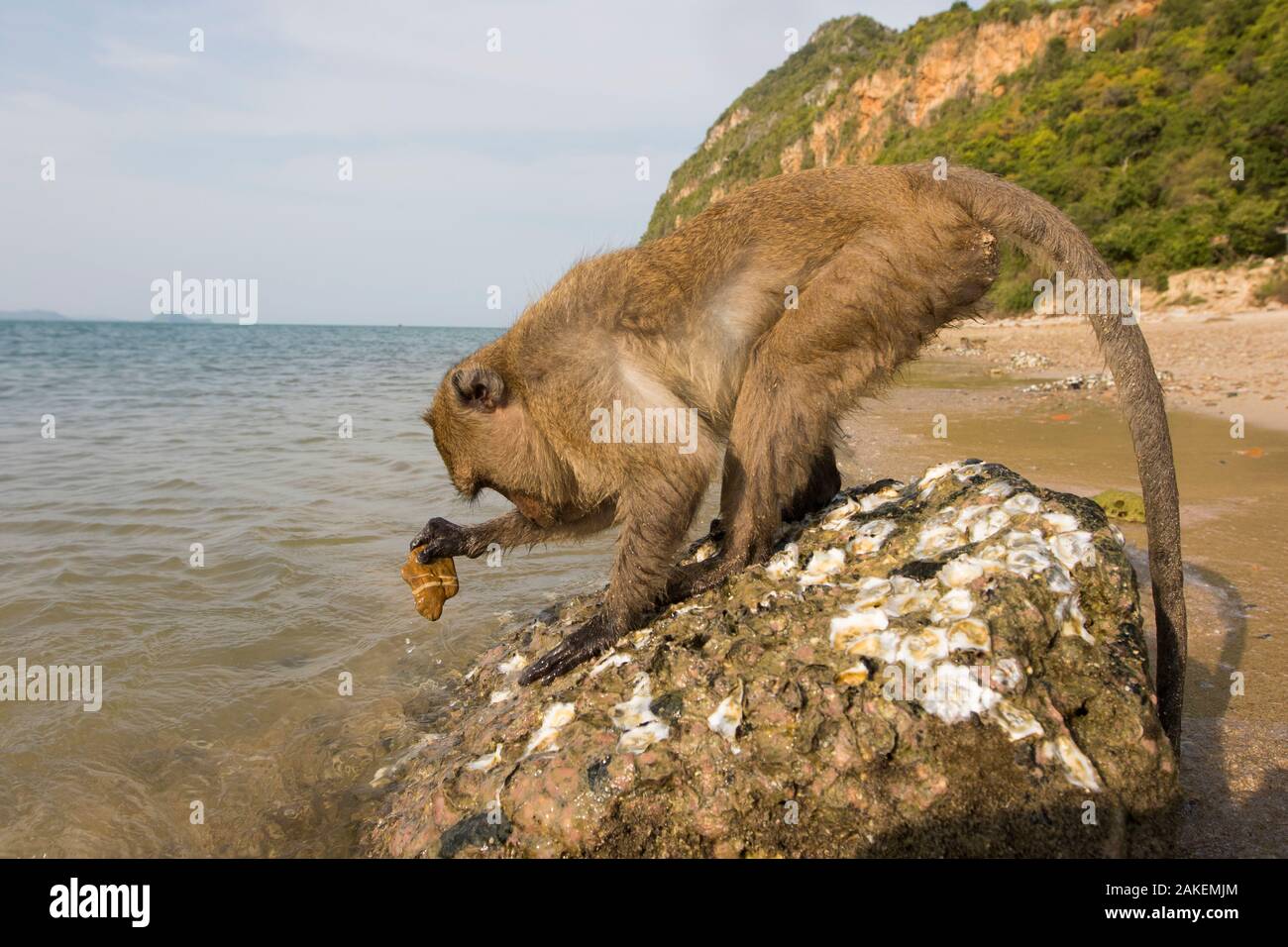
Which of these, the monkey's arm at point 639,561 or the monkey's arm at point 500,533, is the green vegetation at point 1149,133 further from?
the monkey's arm at point 639,561

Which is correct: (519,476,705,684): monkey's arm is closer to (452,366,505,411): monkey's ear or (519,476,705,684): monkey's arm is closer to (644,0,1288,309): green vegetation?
(452,366,505,411): monkey's ear

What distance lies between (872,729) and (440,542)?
2567 millimetres

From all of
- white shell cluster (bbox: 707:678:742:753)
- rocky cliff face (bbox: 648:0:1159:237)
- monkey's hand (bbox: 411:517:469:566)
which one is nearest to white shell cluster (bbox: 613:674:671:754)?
white shell cluster (bbox: 707:678:742:753)

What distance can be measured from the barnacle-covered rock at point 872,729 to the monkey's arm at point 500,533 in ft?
3.30

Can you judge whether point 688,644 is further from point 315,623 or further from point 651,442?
Result: point 315,623

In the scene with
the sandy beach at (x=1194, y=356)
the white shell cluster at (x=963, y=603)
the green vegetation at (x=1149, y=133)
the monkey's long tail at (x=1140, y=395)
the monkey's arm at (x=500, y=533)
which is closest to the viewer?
the white shell cluster at (x=963, y=603)

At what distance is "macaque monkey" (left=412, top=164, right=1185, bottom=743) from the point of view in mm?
3594

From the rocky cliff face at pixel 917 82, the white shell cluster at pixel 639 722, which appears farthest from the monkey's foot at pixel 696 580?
the rocky cliff face at pixel 917 82

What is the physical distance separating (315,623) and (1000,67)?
5675 cm

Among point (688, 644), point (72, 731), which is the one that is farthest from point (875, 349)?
point (72, 731)

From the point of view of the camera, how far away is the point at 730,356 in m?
3.94

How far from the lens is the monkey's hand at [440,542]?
4.39 meters

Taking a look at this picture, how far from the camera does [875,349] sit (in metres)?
3.61

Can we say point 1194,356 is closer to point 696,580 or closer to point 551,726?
point 696,580
